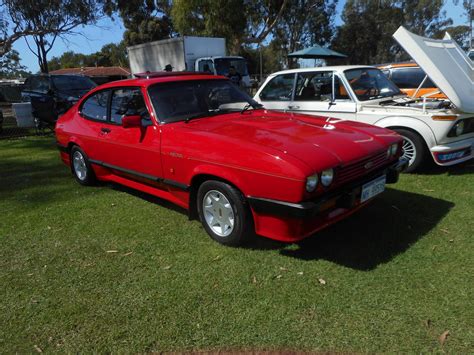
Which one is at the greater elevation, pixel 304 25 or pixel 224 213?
pixel 304 25

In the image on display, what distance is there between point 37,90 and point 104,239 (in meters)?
10.8

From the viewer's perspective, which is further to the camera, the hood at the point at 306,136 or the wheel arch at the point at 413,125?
the wheel arch at the point at 413,125

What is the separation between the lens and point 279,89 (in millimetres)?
7113

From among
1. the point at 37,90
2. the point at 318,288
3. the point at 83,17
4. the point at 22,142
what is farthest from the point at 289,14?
the point at 318,288

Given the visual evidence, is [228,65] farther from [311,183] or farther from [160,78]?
[311,183]

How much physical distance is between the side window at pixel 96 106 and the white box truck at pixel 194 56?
10.7 meters

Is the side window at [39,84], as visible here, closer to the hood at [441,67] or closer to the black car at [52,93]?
the black car at [52,93]

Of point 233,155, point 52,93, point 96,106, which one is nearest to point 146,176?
point 233,155

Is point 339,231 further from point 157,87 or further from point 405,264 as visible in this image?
point 157,87

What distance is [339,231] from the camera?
394 cm

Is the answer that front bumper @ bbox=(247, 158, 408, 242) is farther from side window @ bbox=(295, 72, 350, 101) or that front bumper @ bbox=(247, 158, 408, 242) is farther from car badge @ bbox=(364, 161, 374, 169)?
side window @ bbox=(295, 72, 350, 101)

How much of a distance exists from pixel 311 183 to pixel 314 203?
156 mm

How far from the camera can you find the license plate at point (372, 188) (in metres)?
3.41

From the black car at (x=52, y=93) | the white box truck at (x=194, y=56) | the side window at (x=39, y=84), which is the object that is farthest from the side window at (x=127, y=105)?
the white box truck at (x=194, y=56)
